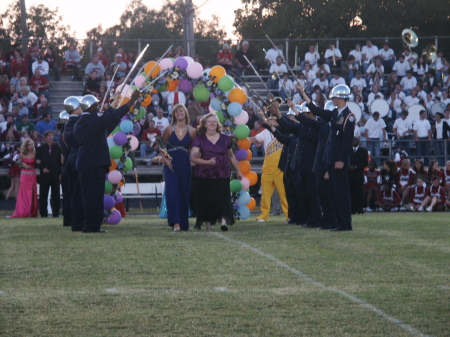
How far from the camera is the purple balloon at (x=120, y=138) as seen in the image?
59.0ft

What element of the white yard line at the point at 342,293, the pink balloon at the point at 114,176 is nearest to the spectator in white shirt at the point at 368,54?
the pink balloon at the point at 114,176

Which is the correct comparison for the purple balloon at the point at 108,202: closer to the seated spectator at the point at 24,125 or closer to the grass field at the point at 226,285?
the grass field at the point at 226,285

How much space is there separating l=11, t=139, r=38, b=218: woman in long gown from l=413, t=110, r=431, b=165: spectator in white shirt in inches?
486

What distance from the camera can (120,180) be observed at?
18.2 metres

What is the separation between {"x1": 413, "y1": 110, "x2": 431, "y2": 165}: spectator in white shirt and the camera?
96.9ft

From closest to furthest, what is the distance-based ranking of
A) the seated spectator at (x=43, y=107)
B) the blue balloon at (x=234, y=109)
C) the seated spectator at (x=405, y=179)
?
the blue balloon at (x=234, y=109) < the seated spectator at (x=405, y=179) < the seated spectator at (x=43, y=107)

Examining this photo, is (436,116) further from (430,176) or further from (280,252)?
(280,252)

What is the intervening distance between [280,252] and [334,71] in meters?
22.3

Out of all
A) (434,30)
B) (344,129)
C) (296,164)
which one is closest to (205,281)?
(344,129)

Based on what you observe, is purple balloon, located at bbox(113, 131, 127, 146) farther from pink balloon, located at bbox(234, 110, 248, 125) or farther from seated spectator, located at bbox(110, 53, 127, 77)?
seated spectator, located at bbox(110, 53, 127, 77)

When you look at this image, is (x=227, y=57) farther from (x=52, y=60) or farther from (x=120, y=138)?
(x=120, y=138)

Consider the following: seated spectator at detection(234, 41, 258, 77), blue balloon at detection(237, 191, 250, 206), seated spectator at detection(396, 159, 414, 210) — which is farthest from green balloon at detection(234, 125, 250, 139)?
seated spectator at detection(234, 41, 258, 77)

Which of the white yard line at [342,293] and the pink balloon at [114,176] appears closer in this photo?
the white yard line at [342,293]

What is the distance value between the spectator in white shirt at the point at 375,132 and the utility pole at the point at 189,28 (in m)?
6.09
